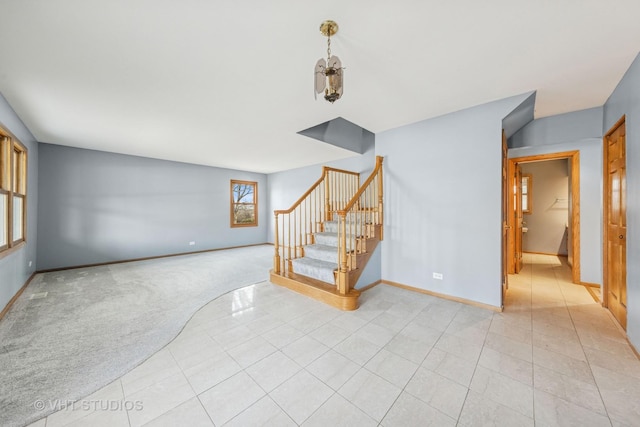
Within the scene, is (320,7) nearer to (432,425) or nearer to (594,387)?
(432,425)

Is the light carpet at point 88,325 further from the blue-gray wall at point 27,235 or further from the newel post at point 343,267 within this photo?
the newel post at point 343,267

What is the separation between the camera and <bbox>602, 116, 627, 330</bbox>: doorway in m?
2.37

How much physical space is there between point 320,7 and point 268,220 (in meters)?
7.15

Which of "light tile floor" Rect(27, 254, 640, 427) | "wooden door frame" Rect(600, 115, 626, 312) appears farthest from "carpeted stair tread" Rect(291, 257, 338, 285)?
"wooden door frame" Rect(600, 115, 626, 312)

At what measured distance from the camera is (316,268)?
342cm

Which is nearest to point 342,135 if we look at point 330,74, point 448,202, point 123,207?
point 448,202

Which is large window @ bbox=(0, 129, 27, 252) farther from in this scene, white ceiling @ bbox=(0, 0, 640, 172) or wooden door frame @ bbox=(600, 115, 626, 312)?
wooden door frame @ bbox=(600, 115, 626, 312)

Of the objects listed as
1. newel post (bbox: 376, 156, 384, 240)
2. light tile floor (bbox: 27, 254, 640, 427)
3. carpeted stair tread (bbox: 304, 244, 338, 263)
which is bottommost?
light tile floor (bbox: 27, 254, 640, 427)

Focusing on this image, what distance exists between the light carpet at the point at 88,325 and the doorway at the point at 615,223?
4.50 meters

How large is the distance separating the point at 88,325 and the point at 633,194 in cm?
548

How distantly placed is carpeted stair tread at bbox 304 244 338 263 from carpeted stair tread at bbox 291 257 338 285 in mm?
61

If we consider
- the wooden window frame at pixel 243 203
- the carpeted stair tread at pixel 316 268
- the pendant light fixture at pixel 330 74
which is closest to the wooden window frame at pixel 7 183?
the carpeted stair tread at pixel 316 268

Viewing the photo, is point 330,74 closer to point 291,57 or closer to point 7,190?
point 291,57

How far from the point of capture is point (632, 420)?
1.37m
